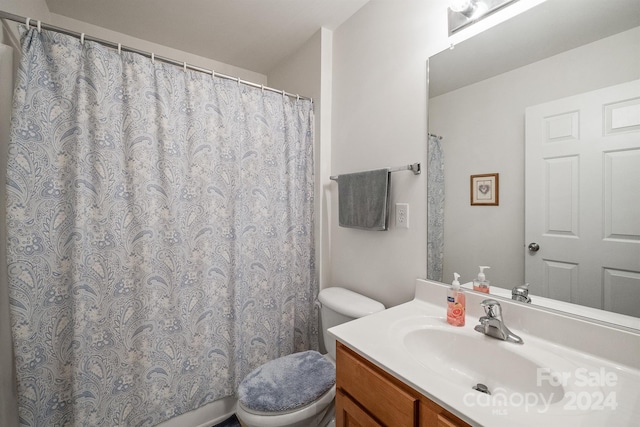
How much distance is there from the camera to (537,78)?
885mm

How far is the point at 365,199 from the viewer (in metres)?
1.42

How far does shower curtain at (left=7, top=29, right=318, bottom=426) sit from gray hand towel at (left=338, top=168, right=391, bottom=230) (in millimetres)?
387

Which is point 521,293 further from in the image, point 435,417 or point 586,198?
point 435,417

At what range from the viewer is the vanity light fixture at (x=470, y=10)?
991mm

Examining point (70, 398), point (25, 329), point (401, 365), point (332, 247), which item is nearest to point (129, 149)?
point (25, 329)

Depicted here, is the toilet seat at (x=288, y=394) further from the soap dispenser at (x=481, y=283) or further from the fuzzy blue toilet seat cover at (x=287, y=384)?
the soap dispenser at (x=481, y=283)

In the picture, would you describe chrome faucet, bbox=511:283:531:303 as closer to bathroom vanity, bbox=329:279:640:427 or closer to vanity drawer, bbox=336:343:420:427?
bathroom vanity, bbox=329:279:640:427

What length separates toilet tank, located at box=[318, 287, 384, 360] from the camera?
1304mm

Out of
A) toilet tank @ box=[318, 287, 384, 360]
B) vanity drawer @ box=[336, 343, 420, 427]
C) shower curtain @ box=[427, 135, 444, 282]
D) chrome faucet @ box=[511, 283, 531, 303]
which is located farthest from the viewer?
toilet tank @ box=[318, 287, 384, 360]

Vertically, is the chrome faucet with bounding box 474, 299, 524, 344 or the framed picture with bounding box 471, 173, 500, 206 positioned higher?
the framed picture with bounding box 471, 173, 500, 206

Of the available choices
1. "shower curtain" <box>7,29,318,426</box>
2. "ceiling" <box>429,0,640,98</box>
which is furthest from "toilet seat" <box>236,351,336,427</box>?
"ceiling" <box>429,0,640,98</box>

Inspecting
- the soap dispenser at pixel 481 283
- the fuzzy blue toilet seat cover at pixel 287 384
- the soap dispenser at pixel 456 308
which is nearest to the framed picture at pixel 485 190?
the soap dispenser at pixel 481 283

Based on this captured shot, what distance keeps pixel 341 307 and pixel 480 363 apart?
67cm

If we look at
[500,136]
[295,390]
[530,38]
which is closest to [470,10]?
[530,38]
